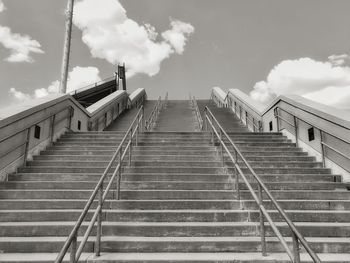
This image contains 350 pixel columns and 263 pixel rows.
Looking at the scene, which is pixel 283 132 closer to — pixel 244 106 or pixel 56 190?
pixel 244 106

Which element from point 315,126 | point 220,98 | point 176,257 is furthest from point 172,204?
point 220,98

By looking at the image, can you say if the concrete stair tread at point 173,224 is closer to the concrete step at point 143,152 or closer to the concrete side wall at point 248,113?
the concrete step at point 143,152

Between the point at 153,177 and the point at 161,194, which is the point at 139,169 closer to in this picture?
the point at 153,177

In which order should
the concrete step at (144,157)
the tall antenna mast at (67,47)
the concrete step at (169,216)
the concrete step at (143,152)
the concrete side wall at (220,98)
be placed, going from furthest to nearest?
the concrete side wall at (220,98) < the tall antenna mast at (67,47) < the concrete step at (143,152) < the concrete step at (144,157) < the concrete step at (169,216)

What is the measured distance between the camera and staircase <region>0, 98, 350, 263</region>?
311 cm

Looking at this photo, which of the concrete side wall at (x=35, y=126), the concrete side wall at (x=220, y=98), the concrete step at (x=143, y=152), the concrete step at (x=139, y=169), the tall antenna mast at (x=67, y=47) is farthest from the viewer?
the concrete side wall at (x=220, y=98)

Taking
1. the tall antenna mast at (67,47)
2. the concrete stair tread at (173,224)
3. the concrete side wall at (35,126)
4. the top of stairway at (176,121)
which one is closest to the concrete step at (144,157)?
the concrete side wall at (35,126)

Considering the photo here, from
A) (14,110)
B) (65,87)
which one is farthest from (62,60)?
(14,110)

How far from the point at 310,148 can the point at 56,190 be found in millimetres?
4758

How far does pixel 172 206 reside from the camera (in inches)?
154

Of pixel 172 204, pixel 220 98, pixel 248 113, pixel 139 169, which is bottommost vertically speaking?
pixel 172 204

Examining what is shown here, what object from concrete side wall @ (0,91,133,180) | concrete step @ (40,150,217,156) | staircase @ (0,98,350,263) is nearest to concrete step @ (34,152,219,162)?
staircase @ (0,98,350,263)

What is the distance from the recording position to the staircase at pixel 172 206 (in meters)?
3.11

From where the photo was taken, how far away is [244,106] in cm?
1098
